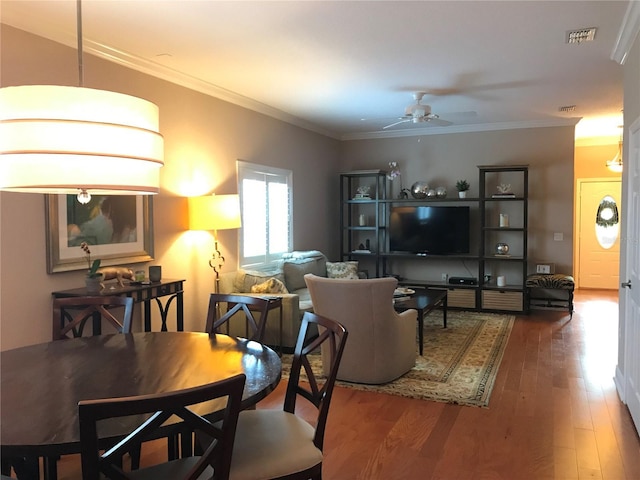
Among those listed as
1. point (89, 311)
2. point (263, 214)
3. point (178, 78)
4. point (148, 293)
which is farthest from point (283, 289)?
point (89, 311)

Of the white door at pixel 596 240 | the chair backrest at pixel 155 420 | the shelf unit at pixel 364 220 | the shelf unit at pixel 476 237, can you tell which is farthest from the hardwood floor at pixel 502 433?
the white door at pixel 596 240

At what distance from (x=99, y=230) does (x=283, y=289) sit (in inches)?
76.4

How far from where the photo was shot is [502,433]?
326 centimetres

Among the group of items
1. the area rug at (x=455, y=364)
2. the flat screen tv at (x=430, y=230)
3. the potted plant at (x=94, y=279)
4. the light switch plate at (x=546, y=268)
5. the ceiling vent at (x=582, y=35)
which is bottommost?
the area rug at (x=455, y=364)

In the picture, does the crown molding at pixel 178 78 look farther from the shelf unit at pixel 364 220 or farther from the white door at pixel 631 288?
the white door at pixel 631 288

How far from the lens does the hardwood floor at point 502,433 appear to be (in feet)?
9.24

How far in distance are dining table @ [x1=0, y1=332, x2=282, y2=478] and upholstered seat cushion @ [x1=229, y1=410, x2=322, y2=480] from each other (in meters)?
0.24

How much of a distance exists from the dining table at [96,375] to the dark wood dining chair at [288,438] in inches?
8.9

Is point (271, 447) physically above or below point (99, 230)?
below

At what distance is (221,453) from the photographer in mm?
1556

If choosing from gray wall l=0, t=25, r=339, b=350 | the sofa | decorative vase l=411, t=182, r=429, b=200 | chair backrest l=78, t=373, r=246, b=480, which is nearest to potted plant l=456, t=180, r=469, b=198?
decorative vase l=411, t=182, r=429, b=200

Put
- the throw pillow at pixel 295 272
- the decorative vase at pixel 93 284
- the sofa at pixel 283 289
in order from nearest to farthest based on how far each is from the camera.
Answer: the decorative vase at pixel 93 284 < the sofa at pixel 283 289 < the throw pillow at pixel 295 272

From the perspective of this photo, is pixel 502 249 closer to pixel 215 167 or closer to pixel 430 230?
pixel 430 230

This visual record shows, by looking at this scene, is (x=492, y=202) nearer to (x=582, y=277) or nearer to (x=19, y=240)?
(x=582, y=277)
